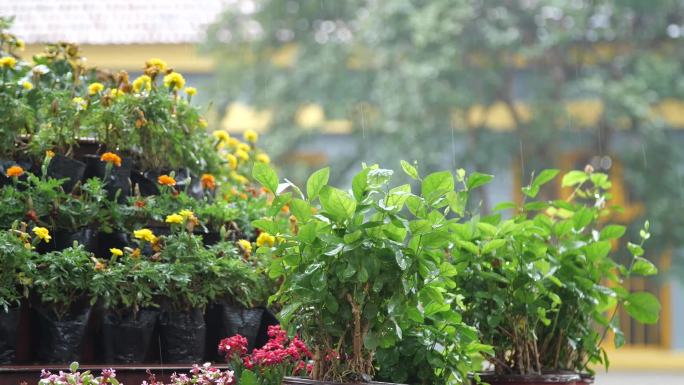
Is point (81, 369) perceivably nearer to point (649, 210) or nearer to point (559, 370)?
point (559, 370)

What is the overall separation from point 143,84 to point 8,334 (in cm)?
100

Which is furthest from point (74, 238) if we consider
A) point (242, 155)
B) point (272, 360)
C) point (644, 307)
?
point (644, 307)

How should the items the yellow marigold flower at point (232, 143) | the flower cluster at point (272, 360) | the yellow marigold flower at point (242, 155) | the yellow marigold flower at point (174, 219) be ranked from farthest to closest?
1. the yellow marigold flower at point (242, 155)
2. the yellow marigold flower at point (232, 143)
3. the yellow marigold flower at point (174, 219)
4. the flower cluster at point (272, 360)

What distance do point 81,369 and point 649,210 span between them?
399 inches

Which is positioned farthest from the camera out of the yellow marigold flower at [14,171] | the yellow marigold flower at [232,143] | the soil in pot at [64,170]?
the yellow marigold flower at [232,143]

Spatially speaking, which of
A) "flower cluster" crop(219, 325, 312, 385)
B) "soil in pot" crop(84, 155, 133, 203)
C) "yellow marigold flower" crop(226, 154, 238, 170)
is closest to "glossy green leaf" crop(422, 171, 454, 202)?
"flower cluster" crop(219, 325, 312, 385)

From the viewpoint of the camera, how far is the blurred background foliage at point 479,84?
38.9 ft

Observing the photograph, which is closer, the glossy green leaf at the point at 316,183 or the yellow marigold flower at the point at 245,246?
the glossy green leaf at the point at 316,183

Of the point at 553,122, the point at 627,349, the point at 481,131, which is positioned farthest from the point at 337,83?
the point at 627,349

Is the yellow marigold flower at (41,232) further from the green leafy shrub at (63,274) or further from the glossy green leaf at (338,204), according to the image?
the glossy green leaf at (338,204)

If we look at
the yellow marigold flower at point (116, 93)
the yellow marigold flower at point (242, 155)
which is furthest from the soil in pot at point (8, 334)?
the yellow marigold flower at point (242, 155)

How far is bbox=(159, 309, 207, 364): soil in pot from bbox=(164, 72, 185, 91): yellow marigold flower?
860mm

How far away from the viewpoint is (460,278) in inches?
123

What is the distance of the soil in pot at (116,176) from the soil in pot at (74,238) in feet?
0.66
